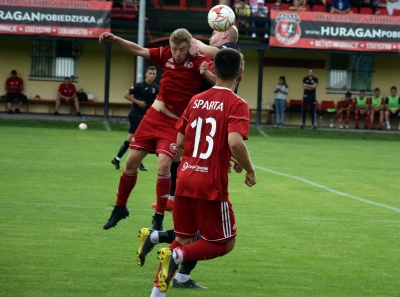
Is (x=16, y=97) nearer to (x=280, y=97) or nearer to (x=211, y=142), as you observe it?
(x=280, y=97)

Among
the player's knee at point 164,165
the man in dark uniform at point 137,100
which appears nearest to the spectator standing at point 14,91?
the man in dark uniform at point 137,100

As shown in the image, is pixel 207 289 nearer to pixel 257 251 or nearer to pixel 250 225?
pixel 257 251

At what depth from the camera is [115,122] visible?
1205 inches

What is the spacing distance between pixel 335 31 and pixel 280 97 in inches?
134

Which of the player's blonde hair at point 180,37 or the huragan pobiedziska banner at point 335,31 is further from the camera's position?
the huragan pobiedziska banner at point 335,31

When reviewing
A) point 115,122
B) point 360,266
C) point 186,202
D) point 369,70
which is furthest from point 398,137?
point 186,202

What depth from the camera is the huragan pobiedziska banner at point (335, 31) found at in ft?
101

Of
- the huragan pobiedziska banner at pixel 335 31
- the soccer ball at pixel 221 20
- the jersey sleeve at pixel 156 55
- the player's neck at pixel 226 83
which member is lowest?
the player's neck at pixel 226 83

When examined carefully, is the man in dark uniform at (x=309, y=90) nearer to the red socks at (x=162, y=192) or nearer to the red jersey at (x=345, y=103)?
the red jersey at (x=345, y=103)

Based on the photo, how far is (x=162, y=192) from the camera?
8.45 metres

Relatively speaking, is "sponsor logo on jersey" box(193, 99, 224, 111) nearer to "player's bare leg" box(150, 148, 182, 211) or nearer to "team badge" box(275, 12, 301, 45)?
"player's bare leg" box(150, 148, 182, 211)

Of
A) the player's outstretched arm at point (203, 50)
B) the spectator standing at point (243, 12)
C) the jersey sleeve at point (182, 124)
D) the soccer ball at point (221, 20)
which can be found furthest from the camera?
the spectator standing at point (243, 12)

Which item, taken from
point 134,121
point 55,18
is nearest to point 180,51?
point 134,121

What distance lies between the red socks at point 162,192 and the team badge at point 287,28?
22850 mm
